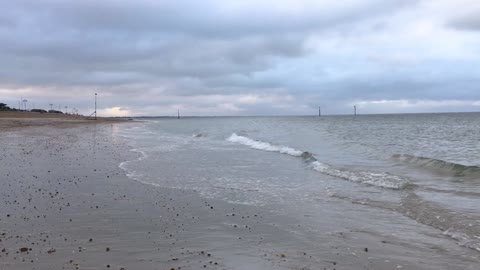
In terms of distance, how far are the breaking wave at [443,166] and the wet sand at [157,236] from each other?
37.8 feet

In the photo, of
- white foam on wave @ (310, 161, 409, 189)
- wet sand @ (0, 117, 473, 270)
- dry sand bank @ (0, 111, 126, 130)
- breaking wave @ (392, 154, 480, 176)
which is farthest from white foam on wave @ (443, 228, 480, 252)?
dry sand bank @ (0, 111, 126, 130)

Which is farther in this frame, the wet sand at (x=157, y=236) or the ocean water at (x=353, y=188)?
the ocean water at (x=353, y=188)

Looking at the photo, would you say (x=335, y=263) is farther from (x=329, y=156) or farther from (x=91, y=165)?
(x=329, y=156)

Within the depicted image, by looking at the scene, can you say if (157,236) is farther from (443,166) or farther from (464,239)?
(443,166)

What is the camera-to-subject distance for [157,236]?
8.09 metres

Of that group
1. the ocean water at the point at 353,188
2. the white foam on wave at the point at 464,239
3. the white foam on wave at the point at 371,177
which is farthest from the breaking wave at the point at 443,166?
the white foam on wave at the point at 464,239

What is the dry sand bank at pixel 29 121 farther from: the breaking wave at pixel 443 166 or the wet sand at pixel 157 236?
the breaking wave at pixel 443 166

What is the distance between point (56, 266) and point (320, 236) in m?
4.85

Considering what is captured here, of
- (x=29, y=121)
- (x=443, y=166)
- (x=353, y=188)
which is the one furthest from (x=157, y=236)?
(x=29, y=121)

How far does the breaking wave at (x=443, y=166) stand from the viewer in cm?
1803

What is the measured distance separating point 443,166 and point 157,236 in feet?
53.6

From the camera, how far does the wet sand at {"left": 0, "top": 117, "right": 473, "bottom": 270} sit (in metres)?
6.70

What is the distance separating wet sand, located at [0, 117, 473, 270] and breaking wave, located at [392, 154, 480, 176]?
37.8ft

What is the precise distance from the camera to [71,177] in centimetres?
1508
